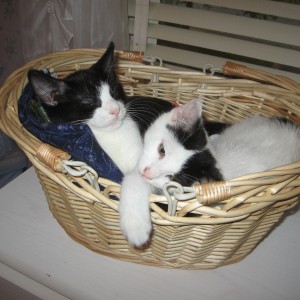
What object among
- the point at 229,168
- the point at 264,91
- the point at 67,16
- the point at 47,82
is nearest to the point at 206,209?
the point at 229,168

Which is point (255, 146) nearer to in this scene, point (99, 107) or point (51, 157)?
point (99, 107)

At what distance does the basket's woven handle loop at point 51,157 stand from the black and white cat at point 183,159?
5.2 inches

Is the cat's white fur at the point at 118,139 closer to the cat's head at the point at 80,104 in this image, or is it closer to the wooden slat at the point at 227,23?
the cat's head at the point at 80,104

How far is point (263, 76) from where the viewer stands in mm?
1034

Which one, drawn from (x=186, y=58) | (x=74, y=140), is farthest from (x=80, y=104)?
(x=186, y=58)

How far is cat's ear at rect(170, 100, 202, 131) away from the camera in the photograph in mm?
702

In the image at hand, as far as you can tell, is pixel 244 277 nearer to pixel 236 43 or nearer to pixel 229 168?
pixel 229 168

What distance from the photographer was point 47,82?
772 millimetres

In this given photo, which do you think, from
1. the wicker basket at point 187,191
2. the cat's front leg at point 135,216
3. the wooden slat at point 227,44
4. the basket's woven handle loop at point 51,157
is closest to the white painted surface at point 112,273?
the wicker basket at point 187,191

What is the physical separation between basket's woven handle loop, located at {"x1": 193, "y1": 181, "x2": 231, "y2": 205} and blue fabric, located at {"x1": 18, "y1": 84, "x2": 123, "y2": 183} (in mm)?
304

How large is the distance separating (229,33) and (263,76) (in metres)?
0.50

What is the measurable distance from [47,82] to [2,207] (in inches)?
17.9

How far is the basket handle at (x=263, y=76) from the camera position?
99cm

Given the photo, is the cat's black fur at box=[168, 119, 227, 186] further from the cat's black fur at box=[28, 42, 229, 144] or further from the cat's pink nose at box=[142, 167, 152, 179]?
the cat's black fur at box=[28, 42, 229, 144]
